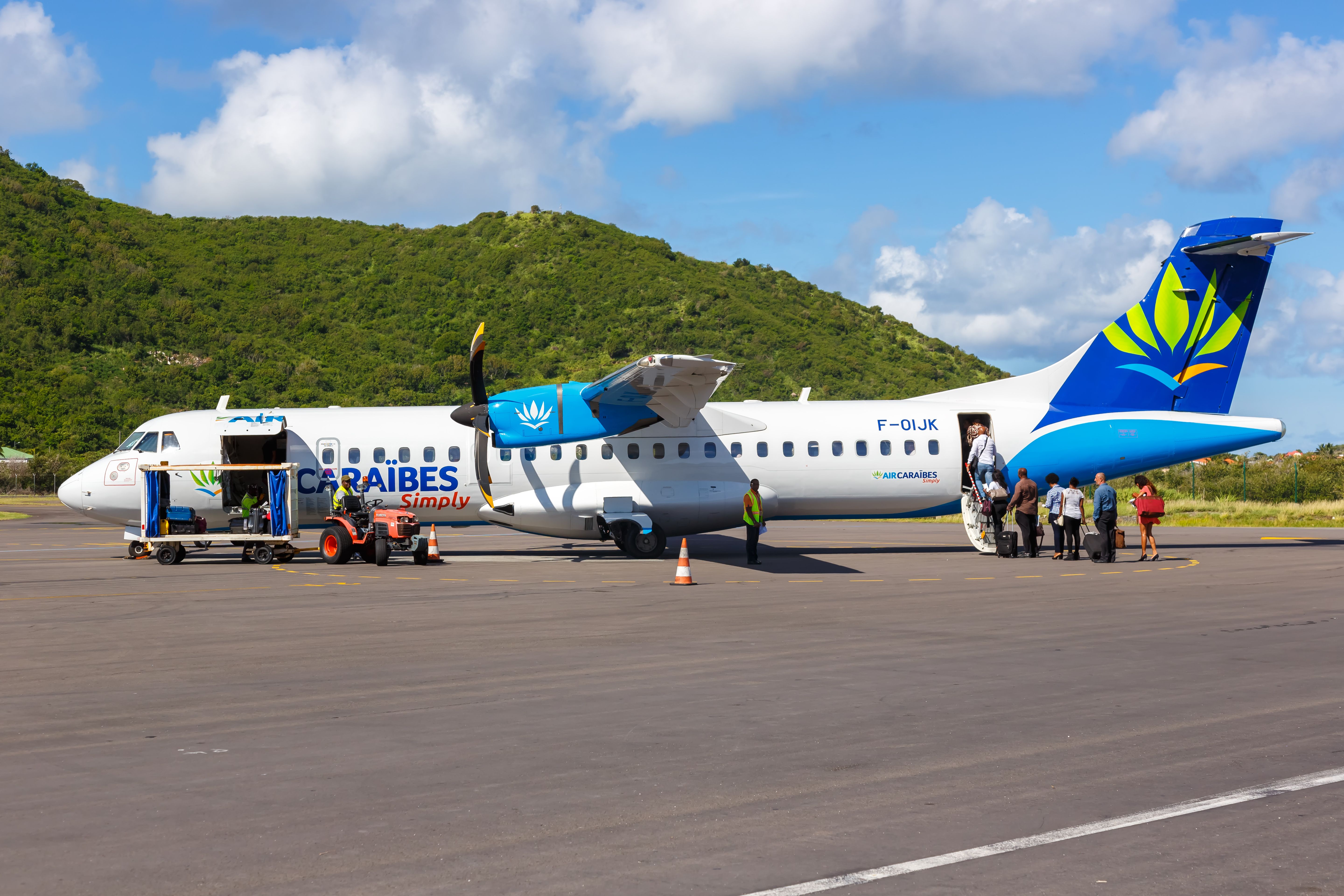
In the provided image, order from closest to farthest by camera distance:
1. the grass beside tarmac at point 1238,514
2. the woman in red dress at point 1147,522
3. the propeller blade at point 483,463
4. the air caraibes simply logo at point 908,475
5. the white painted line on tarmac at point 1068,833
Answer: the white painted line on tarmac at point 1068,833 < the woman in red dress at point 1147,522 < the propeller blade at point 483,463 < the air caraibes simply logo at point 908,475 < the grass beside tarmac at point 1238,514

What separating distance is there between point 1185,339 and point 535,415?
14.0m

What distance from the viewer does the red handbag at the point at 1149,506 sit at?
21688mm

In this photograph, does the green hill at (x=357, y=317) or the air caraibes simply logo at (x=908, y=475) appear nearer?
the air caraibes simply logo at (x=908, y=475)

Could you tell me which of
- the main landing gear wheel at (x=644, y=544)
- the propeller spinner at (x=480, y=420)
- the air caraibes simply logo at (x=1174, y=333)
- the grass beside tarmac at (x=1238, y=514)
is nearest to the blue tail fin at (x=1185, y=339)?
the air caraibes simply logo at (x=1174, y=333)

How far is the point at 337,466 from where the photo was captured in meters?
23.7

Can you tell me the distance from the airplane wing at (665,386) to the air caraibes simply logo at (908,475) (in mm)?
4036

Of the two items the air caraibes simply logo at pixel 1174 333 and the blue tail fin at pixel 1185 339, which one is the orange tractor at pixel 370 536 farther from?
the air caraibes simply logo at pixel 1174 333

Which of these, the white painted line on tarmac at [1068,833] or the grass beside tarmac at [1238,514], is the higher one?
the grass beside tarmac at [1238,514]

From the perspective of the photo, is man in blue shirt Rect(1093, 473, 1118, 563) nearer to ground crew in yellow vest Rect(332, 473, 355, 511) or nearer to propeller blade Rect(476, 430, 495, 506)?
propeller blade Rect(476, 430, 495, 506)

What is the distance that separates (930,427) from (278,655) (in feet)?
53.7

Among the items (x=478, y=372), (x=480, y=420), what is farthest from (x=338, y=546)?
(x=478, y=372)

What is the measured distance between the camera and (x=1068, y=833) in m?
5.38

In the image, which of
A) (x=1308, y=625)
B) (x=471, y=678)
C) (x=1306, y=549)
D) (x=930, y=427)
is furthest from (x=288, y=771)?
(x=1306, y=549)

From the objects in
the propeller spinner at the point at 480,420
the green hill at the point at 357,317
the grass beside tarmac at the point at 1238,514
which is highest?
the green hill at the point at 357,317
